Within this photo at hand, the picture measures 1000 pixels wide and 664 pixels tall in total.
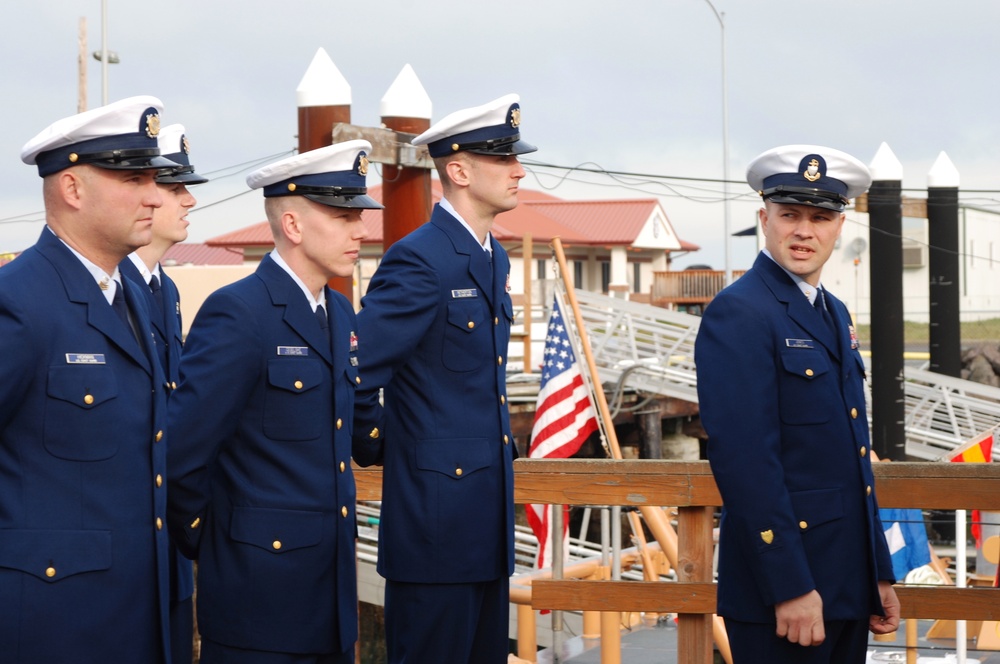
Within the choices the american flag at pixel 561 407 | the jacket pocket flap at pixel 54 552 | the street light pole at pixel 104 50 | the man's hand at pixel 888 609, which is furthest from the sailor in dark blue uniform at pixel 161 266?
the street light pole at pixel 104 50

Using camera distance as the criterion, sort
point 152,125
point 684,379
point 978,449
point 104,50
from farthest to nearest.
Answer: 1. point 104,50
2. point 684,379
3. point 978,449
4. point 152,125

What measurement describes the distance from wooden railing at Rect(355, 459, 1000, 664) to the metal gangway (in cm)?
1432

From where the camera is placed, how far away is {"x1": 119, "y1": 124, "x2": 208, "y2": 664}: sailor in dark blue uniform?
461cm

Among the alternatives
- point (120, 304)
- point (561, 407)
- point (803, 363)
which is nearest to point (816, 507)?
point (803, 363)

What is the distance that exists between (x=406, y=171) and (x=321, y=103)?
28.7 inches

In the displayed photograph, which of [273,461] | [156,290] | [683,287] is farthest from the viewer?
[683,287]

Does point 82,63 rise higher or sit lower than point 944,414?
higher

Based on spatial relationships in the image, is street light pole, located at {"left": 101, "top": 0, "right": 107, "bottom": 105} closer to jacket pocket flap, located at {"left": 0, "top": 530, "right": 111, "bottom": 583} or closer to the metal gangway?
the metal gangway

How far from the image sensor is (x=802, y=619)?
134 inches

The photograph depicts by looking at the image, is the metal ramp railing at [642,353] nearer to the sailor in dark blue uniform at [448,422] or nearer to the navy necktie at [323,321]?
the sailor in dark blue uniform at [448,422]

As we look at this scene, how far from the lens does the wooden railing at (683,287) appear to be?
50.8 metres

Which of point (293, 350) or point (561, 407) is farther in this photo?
point (561, 407)

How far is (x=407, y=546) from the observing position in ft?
13.1

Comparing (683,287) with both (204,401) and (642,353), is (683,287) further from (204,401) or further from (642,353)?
(204,401)
